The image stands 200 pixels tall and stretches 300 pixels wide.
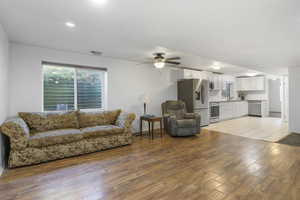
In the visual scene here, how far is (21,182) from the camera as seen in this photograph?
2.21m

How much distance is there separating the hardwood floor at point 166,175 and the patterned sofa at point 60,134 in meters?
0.18

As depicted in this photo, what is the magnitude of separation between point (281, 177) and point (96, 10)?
11.5ft

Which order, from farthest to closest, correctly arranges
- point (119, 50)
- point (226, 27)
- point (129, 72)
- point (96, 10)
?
point (129, 72), point (119, 50), point (226, 27), point (96, 10)

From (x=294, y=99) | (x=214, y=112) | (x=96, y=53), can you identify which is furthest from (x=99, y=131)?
(x=294, y=99)

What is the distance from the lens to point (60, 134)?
3057 mm

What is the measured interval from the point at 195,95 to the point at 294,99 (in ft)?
10.6

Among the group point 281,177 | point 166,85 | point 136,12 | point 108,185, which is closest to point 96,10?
point 136,12

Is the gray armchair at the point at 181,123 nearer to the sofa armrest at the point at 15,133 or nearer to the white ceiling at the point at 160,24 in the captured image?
the white ceiling at the point at 160,24

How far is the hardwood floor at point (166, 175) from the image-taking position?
1930 mm

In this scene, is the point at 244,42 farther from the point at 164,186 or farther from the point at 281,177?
the point at 164,186

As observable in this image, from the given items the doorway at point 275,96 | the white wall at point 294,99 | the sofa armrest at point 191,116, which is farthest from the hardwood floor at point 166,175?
the doorway at point 275,96

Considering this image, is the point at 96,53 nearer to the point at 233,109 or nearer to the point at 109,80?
the point at 109,80

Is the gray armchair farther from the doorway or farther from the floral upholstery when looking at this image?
the doorway

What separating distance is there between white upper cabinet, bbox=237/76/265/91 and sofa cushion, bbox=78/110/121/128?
314 inches
